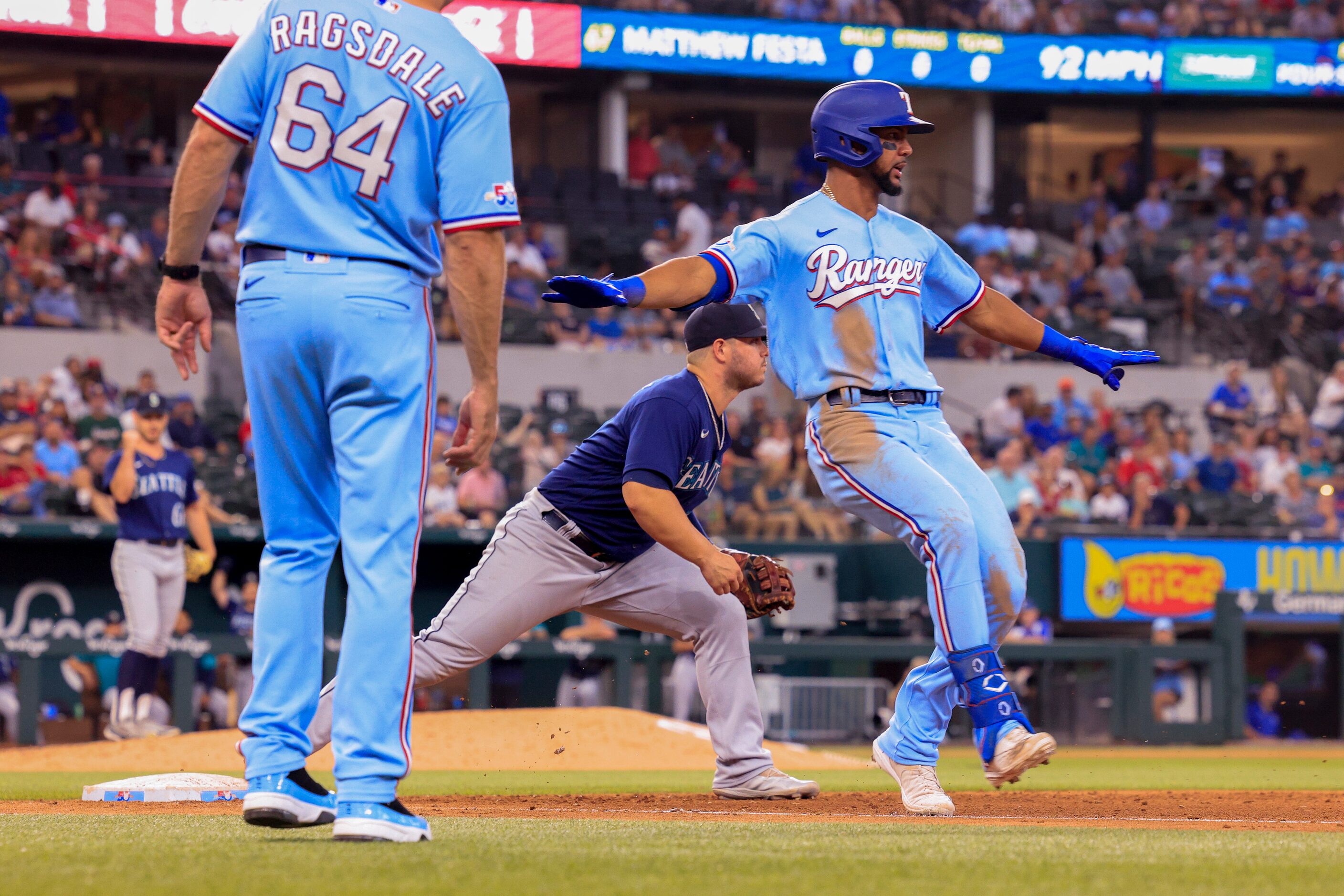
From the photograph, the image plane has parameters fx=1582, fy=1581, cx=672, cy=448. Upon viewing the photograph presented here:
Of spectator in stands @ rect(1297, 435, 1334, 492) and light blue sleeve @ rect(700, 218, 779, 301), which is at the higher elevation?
light blue sleeve @ rect(700, 218, 779, 301)

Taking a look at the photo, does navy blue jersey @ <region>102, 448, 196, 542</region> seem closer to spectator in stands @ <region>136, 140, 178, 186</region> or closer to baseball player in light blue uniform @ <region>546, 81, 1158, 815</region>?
baseball player in light blue uniform @ <region>546, 81, 1158, 815</region>

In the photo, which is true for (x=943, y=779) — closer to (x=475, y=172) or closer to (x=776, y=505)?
(x=475, y=172)

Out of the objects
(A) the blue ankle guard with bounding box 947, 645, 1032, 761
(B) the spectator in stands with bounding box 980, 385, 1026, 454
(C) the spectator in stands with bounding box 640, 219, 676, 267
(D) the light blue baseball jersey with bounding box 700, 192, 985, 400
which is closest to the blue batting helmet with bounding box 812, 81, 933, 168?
(D) the light blue baseball jersey with bounding box 700, 192, 985, 400

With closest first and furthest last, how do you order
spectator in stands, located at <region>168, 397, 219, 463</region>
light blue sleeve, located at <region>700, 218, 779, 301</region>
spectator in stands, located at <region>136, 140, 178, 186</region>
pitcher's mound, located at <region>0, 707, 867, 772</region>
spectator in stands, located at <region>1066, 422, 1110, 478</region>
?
light blue sleeve, located at <region>700, 218, 779, 301</region>
pitcher's mound, located at <region>0, 707, 867, 772</region>
spectator in stands, located at <region>168, 397, 219, 463</region>
spectator in stands, located at <region>1066, 422, 1110, 478</region>
spectator in stands, located at <region>136, 140, 178, 186</region>

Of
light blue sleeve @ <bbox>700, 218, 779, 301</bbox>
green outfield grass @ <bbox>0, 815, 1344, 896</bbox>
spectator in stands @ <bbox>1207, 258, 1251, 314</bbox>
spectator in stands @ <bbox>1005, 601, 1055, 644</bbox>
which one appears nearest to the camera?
green outfield grass @ <bbox>0, 815, 1344, 896</bbox>

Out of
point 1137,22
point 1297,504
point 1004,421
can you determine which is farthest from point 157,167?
point 1137,22

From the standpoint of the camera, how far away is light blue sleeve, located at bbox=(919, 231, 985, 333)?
5.22 meters

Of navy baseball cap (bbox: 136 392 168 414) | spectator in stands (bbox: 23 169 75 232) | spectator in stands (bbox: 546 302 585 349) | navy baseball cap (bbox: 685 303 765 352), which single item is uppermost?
spectator in stands (bbox: 23 169 75 232)

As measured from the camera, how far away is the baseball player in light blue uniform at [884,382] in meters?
4.68

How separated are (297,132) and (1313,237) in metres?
23.0

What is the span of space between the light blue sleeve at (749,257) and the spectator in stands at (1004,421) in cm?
1095

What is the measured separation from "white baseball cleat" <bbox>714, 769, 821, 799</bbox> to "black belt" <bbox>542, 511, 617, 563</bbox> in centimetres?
91

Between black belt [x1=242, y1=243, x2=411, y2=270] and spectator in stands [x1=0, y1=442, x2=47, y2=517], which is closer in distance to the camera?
black belt [x1=242, y1=243, x2=411, y2=270]

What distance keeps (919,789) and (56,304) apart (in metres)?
12.9
